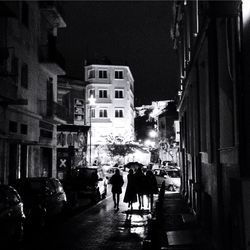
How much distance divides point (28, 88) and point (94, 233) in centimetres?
1506

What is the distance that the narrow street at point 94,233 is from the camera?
12.1 m

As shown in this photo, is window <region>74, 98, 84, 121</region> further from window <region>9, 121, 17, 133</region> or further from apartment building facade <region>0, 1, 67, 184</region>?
window <region>9, 121, 17, 133</region>

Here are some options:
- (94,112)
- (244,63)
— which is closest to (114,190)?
(244,63)

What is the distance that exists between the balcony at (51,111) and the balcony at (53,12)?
20.2 feet

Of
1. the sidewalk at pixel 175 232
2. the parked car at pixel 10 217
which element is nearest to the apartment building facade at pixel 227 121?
the sidewalk at pixel 175 232

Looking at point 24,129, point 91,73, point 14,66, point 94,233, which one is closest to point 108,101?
point 91,73

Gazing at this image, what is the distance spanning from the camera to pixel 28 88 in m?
27.3

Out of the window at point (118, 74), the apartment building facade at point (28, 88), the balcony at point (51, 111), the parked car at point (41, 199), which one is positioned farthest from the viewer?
the window at point (118, 74)

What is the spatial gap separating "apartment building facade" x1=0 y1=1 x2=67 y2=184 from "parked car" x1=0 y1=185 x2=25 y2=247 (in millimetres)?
10407

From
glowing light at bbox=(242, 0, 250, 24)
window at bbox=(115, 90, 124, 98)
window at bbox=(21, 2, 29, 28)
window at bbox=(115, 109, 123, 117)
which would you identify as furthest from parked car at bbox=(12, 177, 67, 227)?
window at bbox=(115, 90, 124, 98)

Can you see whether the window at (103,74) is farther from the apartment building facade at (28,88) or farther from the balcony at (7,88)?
the balcony at (7,88)

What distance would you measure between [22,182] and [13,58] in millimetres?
10131

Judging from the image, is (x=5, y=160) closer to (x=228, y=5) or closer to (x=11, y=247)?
(x=11, y=247)

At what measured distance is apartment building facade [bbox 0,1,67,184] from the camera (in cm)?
2316
